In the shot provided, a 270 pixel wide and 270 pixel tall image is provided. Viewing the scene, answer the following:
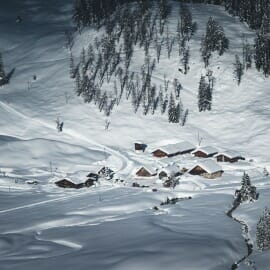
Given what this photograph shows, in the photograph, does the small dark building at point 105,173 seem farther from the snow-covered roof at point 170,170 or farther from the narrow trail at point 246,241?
the narrow trail at point 246,241

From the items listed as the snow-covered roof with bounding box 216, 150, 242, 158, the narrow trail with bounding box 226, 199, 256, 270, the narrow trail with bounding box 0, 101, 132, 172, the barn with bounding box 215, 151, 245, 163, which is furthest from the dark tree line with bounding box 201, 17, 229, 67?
the narrow trail with bounding box 226, 199, 256, 270

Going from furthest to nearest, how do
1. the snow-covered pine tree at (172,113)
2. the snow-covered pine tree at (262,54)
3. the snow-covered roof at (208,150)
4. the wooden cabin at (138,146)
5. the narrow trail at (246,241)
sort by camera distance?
the snow-covered pine tree at (262,54) → the snow-covered pine tree at (172,113) → the wooden cabin at (138,146) → the snow-covered roof at (208,150) → the narrow trail at (246,241)

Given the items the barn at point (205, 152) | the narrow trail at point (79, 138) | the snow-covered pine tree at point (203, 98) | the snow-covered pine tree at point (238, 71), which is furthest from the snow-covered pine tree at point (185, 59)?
the barn at point (205, 152)

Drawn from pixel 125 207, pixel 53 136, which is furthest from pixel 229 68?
pixel 125 207

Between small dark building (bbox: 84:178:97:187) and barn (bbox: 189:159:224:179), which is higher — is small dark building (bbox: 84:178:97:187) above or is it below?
below

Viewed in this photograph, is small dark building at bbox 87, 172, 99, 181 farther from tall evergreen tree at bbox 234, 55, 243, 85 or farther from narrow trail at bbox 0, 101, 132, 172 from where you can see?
tall evergreen tree at bbox 234, 55, 243, 85

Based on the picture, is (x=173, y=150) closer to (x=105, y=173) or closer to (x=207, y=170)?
(x=207, y=170)

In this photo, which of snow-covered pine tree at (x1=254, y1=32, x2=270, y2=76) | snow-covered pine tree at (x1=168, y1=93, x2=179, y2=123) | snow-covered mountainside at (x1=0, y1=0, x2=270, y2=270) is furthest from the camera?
snow-covered pine tree at (x1=254, y1=32, x2=270, y2=76)

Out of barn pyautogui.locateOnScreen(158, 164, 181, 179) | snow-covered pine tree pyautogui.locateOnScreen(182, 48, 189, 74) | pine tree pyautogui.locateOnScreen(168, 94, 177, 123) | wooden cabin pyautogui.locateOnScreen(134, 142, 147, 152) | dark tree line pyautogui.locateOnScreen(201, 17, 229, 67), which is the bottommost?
wooden cabin pyautogui.locateOnScreen(134, 142, 147, 152)
